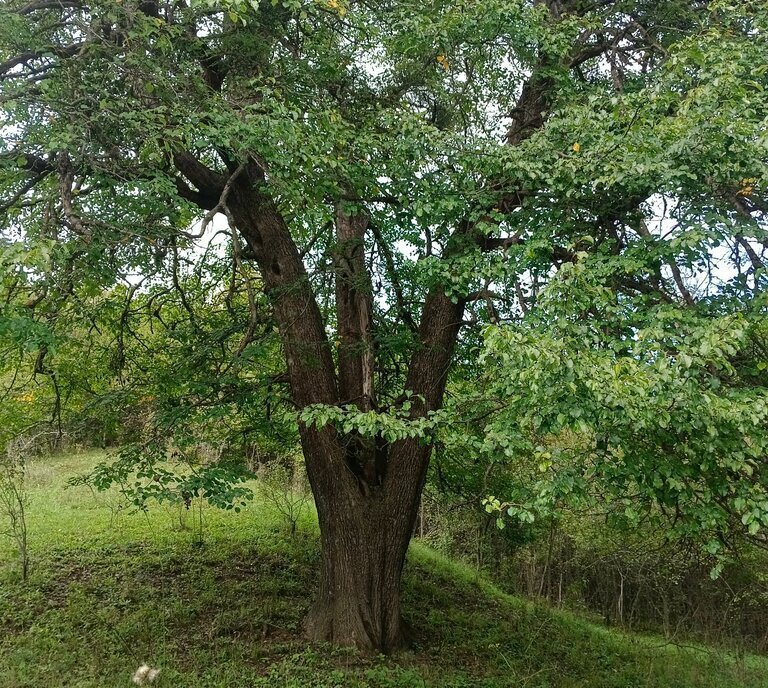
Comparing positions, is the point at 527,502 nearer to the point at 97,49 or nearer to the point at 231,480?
the point at 231,480

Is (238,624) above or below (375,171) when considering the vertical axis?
below

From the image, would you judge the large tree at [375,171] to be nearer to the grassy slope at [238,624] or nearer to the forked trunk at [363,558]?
the forked trunk at [363,558]

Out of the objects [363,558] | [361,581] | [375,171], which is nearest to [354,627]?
[361,581]

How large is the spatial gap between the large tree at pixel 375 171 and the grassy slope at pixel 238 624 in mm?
717

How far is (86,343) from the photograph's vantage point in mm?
6797

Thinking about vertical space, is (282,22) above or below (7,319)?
above

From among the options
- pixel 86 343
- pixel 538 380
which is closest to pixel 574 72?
pixel 538 380

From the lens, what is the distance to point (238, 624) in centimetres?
633

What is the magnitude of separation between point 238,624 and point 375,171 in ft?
16.7

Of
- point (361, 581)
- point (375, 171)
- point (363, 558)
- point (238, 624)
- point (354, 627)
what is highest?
point (375, 171)

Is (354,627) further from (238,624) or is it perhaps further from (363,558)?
(238,624)

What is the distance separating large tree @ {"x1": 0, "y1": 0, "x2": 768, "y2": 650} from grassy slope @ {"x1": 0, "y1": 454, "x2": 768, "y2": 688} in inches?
28.2

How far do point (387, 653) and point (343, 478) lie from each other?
1.88 metres

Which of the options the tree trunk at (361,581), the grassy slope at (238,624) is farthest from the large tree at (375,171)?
Result: the grassy slope at (238,624)
